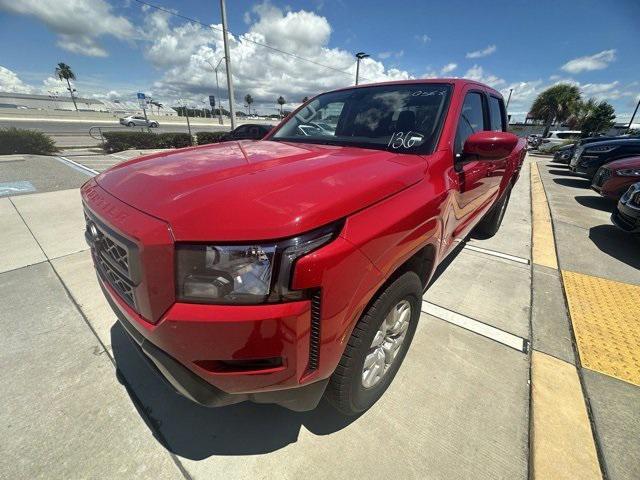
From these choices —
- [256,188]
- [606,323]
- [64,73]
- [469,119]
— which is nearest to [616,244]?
[606,323]

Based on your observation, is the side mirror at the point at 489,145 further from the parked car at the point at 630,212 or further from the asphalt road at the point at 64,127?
the asphalt road at the point at 64,127

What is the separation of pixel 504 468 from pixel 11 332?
11.4ft

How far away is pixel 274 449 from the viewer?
166 cm

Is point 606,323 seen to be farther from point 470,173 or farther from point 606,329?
point 470,173

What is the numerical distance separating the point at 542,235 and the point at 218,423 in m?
5.36

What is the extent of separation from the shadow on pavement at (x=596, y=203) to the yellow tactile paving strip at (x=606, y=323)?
4589 mm

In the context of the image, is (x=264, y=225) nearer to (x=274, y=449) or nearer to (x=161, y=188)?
(x=161, y=188)

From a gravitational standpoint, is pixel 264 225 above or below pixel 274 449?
above

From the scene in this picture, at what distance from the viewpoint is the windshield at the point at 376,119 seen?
211cm

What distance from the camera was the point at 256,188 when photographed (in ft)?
4.15

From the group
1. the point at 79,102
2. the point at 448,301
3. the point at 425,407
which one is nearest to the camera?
the point at 425,407

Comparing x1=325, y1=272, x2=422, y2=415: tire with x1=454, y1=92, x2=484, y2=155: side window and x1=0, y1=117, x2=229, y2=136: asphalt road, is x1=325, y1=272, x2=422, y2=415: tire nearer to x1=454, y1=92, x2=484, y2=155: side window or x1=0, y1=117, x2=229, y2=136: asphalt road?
x1=454, y1=92, x2=484, y2=155: side window

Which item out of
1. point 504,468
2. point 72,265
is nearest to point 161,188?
point 504,468

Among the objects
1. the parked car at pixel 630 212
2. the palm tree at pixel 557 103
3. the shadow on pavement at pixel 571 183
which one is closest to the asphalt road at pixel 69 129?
the parked car at pixel 630 212
